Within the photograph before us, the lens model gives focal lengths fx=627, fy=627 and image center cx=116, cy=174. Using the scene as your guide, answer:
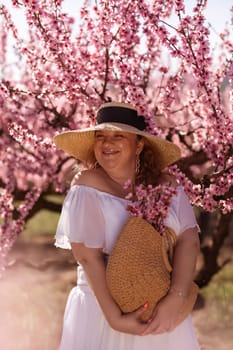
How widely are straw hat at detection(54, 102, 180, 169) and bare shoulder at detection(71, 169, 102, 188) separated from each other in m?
0.24

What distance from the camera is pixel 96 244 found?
313 centimetres

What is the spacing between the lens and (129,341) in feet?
10.5

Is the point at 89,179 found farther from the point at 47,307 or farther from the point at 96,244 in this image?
the point at 47,307

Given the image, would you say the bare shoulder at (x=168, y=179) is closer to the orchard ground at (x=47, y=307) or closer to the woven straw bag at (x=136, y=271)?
the woven straw bag at (x=136, y=271)

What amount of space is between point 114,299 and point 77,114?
4.30 m

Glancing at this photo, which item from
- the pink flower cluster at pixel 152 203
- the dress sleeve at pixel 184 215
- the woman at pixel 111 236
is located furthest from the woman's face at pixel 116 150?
the dress sleeve at pixel 184 215

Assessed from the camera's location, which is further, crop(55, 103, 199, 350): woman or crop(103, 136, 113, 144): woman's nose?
crop(103, 136, 113, 144): woman's nose

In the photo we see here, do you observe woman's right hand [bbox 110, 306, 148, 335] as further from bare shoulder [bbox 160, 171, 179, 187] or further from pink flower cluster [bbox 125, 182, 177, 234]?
bare shoulder [bbox 160, 171, 179, 187]

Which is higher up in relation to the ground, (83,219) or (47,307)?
(83,219)

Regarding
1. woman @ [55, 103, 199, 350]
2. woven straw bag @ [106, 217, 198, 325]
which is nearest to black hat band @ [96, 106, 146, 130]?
woman @ [55, 103, 199, 350]

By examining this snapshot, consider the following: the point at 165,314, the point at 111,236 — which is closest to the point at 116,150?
the point at 111,236

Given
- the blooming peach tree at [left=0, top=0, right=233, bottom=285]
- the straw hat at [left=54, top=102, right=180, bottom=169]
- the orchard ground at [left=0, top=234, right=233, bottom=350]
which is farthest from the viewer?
the orchard ground at [left=0, top=234, right=233, bottom=350]

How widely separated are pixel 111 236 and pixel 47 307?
194 inches

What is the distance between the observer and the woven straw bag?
121 inches
